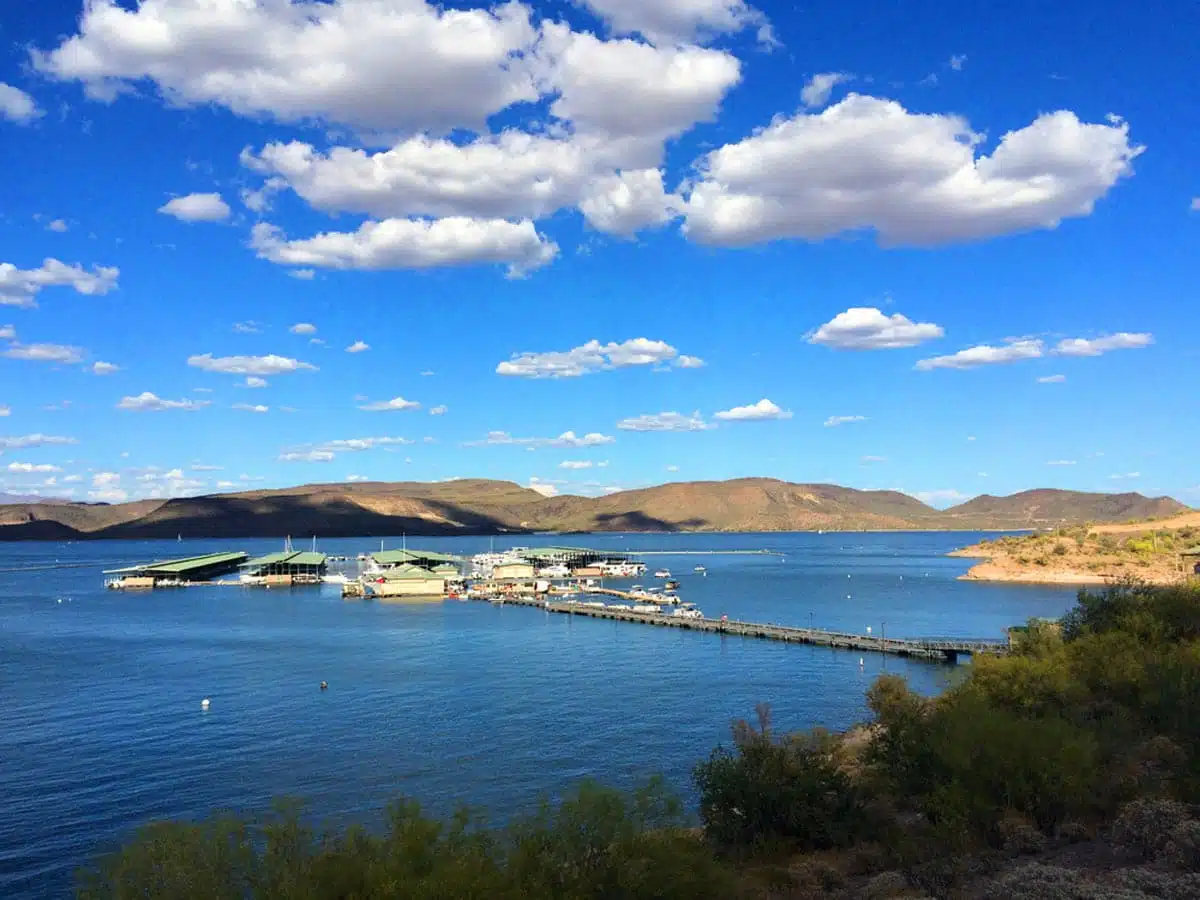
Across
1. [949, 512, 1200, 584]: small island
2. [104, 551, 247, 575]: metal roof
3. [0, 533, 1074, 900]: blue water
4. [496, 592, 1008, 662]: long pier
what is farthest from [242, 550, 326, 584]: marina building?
[949, 512, 1200, 584]: small island

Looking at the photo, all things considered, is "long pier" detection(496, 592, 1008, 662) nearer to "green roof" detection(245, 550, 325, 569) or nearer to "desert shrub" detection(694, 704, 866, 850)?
"desert shrub" detection(694, 704, 866, 850)

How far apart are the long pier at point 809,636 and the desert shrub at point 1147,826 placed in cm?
3595

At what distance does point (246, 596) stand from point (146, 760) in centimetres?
9588

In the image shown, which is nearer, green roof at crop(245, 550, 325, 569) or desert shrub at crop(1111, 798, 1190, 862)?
desert shrub at crop(1111, 798, 1190, 862)

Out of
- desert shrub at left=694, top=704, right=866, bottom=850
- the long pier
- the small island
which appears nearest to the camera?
desert shrub at left=694, top=704, right=866, bottom=850

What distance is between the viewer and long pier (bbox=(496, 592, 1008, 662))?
73.1 metres

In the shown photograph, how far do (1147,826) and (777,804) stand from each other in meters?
9.60

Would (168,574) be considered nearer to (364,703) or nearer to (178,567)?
(178,567)

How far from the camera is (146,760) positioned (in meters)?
43.0

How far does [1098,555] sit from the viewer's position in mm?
140875

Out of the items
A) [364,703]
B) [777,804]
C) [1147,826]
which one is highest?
[1147,826]

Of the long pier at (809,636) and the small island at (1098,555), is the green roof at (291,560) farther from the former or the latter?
the small island at (1098,555)

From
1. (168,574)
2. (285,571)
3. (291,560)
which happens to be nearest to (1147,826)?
(285,571)

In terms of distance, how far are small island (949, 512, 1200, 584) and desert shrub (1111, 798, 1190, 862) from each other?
105 m
